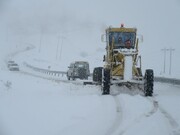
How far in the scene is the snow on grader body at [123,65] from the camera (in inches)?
667

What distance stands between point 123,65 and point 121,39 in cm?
255

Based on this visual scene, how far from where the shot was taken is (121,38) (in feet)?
65.2

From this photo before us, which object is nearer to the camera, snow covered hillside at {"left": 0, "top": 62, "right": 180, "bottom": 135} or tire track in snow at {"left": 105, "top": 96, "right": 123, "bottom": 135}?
tire track in snow at {"left": 105, "top": 96, "right": 123, "bottom": 135}

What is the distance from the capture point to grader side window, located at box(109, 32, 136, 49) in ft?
65.0

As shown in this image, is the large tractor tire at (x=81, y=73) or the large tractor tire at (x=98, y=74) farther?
the large tractor tire at (x=81, y=73)

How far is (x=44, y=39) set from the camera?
538 feet

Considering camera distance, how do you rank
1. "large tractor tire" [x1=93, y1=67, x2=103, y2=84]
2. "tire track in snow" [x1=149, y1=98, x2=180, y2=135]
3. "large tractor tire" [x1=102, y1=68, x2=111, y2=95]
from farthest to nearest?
"large tractor tire" [x1=93, y1=67, x2=103, y2=84] → "large tractor tire" [x1=102, y1=68, x2=111, y2=95] → "tire track in snow" [x1=149, y1=98, x2=180, y2=135]

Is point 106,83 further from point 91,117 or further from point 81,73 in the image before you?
point 81,73

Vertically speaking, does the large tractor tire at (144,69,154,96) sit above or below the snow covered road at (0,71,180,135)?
above

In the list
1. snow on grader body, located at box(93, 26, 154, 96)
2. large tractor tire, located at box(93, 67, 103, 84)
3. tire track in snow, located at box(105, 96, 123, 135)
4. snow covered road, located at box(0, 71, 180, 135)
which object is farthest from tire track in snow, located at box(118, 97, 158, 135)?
large tractor tire, located at box(93, 67, 103, 84)

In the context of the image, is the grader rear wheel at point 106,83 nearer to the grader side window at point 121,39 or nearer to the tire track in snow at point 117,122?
the grader side window at point 121,39

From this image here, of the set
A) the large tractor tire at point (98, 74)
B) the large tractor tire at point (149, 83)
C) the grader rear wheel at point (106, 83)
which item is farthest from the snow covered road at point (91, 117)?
the large tractor tire at point (98, 74)

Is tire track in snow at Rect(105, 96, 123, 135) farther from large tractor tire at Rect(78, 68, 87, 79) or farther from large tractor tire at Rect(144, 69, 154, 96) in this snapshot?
large tractor tire at Rect(78, 68, 87, 79)

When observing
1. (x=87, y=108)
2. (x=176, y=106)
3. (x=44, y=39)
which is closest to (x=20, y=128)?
(x=87, y=108)
